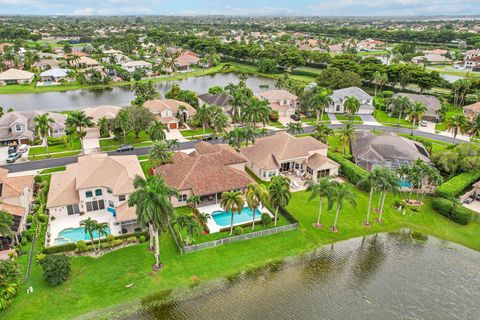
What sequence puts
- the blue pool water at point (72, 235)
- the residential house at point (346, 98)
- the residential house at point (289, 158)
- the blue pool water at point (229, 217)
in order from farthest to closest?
the residential house at point (346, 98) < the residential house at point (289, 158) < the blue pool water at point (229, 217) < the blue pool water at point (72, 235)

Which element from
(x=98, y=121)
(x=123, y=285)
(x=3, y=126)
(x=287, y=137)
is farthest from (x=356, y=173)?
(x=3, y=126)

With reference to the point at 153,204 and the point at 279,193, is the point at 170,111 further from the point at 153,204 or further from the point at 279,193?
the point at 153,204

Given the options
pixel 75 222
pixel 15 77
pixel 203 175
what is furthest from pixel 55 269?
pixel 15 77

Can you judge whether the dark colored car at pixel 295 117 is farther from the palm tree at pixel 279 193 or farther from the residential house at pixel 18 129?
the residential house at pixel 18 129

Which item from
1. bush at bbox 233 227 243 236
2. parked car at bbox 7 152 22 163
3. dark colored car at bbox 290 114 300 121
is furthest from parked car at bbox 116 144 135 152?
dark colored car at bbox 290 114 300 121

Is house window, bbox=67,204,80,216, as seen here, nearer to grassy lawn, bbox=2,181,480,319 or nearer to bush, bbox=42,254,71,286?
grassy lawn, bbox=2,181,480,319

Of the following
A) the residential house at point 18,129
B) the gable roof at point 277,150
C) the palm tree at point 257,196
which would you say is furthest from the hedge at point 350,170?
the residential house at point 18,129

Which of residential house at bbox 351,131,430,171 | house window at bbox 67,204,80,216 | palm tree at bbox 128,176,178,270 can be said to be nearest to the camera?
palm tree at bbox 128,176,178,270
